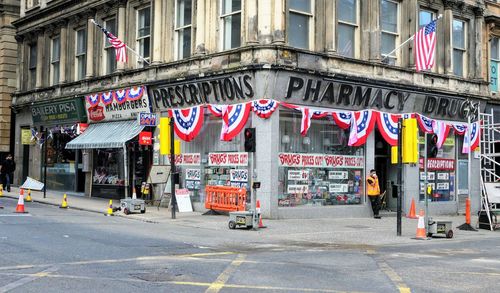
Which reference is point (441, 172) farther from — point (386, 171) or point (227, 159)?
point (227, 159)

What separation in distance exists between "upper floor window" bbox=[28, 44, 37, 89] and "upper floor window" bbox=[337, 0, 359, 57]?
19.4m

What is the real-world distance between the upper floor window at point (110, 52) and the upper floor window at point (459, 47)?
15491 mm

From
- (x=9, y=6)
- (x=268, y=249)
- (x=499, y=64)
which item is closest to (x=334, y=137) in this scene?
(x=268, y=249)

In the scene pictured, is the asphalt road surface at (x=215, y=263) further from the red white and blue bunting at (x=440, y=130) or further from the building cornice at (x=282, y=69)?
the red white and blue bunting at (x=440, y=130)

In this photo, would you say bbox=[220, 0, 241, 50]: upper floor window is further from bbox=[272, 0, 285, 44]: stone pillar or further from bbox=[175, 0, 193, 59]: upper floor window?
bbox=[175, 0, 193, 59]: upper floor window

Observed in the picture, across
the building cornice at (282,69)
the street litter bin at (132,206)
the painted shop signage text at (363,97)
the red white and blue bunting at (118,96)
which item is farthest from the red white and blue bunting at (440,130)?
the street litter bin at (132,206)

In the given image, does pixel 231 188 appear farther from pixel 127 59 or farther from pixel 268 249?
pixel 127 59

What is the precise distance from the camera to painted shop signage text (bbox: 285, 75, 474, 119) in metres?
19.9

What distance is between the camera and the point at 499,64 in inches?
1126

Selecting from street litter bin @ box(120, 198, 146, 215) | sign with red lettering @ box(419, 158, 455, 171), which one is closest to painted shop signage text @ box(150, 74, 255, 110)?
street litter bin @ box(120, 198, 146, 215)

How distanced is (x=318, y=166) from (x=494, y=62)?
1329cm

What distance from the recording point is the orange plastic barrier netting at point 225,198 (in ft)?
63.5

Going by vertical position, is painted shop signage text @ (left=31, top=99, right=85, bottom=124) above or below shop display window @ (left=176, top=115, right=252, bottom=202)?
above

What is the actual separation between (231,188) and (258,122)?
8.07 ft
